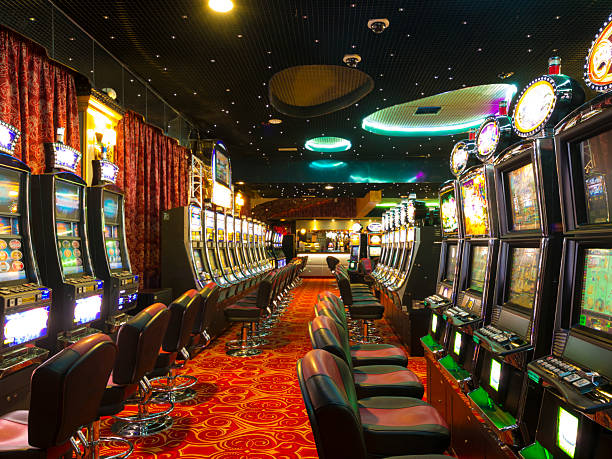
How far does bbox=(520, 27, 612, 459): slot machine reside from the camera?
3.48ft

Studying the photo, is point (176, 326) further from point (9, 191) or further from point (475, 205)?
point (475, 205)

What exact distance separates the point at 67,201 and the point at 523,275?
9.98 feet

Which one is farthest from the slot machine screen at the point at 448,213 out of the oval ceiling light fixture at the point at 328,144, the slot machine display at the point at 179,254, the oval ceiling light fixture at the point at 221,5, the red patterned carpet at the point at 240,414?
the oval ceiling light fixture at the point at 328,144

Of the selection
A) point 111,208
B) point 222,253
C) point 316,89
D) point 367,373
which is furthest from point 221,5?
point 222,253

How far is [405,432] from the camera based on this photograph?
5.30ft

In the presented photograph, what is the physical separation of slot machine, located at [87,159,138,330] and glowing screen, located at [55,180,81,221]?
32 cm

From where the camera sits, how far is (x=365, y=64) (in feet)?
16.5

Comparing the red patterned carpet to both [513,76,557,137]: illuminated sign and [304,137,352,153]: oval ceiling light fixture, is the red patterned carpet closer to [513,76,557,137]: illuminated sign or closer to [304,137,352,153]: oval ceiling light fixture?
[513,76,557,137]: illuminated sign

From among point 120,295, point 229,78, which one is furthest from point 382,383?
point 229,78

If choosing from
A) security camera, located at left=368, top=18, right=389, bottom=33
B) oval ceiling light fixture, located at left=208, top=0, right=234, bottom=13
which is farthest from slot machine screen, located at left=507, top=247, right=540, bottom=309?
oval ceiling light fixture, located at left=208, top=0, right=234, bottom=13

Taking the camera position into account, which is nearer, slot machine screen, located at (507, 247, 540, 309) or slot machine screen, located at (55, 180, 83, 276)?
slot machine screen, located at (507, 247, 540, 309)

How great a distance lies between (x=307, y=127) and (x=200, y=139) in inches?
79.8

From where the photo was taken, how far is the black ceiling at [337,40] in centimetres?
388

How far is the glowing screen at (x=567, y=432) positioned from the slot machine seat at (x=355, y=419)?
0.52 m
